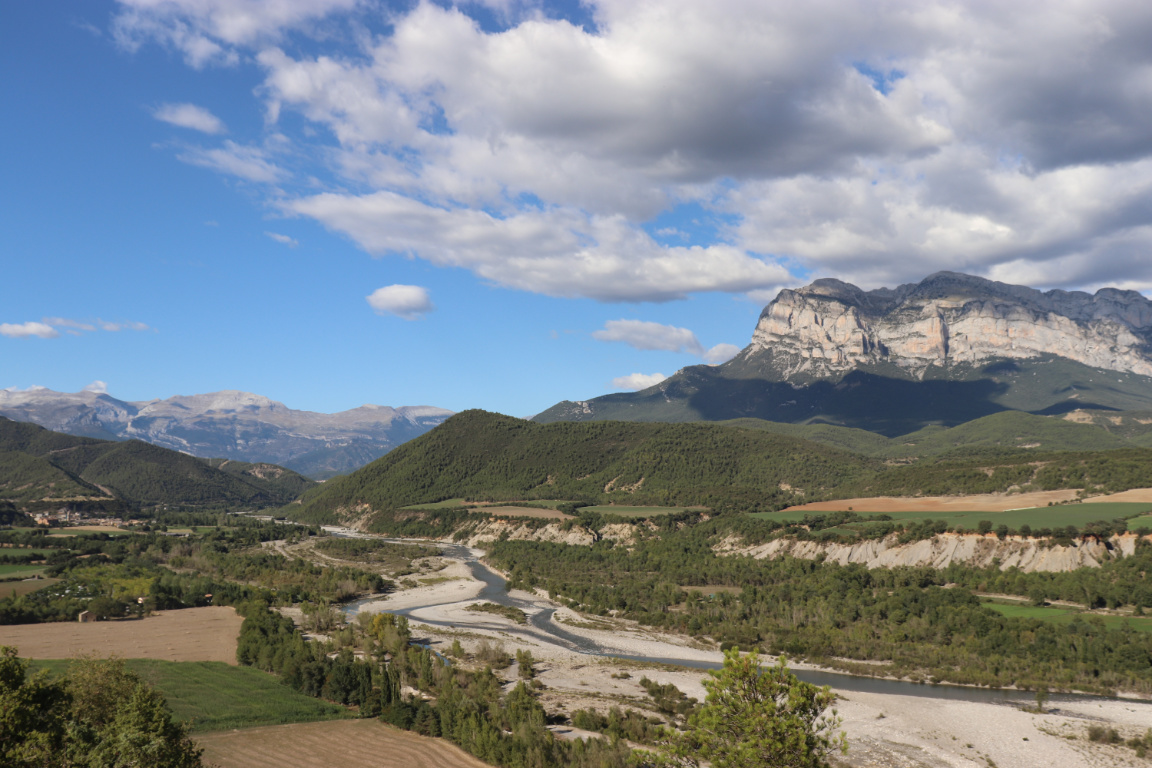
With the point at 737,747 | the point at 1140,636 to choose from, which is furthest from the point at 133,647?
the point at 1140,636

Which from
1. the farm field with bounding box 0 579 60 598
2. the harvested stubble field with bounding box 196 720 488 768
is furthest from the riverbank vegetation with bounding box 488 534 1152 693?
the farm field with bounding box 0 579 60 598

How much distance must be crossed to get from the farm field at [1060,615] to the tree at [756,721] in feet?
229

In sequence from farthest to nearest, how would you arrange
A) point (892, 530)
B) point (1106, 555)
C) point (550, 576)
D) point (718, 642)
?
point (550, 576) → point (892, 530) → point (1106, 555) → point (718, 642)

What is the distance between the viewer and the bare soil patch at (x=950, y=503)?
454 ft

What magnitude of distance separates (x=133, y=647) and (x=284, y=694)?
3047 cm

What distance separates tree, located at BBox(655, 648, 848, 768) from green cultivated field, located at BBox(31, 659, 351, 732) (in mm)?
43442

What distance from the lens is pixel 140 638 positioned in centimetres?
9000

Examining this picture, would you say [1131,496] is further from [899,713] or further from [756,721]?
[756,721]

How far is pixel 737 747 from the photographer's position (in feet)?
90.2

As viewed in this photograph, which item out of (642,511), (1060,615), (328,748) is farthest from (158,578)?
Answer: (1060,615)

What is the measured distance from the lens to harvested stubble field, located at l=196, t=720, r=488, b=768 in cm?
5095

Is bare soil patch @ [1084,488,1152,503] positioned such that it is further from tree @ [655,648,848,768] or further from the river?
tree @ [655,648,848,768]

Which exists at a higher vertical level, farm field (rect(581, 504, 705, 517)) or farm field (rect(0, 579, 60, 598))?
farm field (rect(581, 504, 705, 517))

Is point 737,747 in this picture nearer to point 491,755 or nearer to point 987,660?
point 491,755
